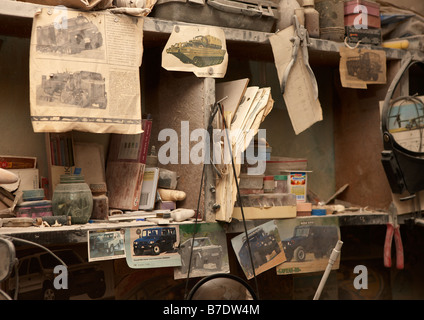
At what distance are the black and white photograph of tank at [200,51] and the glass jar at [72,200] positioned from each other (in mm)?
721

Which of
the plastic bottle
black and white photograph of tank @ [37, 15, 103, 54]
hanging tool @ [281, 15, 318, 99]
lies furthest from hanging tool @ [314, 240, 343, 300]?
black and white photograph of tank @ [37, 15, 103, 54]

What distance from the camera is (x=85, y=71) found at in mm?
2232

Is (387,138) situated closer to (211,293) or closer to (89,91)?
(211,293)

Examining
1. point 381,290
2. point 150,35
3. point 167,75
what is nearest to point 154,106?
point 167,75

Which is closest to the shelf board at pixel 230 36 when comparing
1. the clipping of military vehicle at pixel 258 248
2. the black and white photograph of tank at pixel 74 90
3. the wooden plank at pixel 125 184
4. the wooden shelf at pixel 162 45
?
the wooden shelf at pixel 162 45

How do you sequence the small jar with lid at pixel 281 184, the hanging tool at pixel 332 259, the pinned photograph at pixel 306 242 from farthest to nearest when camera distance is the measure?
the small jar with lid at pixel 281 184, the pinned photograph at pixel 306 242, the hanging tool at pixel 332 259

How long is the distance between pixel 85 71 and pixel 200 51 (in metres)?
0.54

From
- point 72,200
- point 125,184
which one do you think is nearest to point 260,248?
point 125,184

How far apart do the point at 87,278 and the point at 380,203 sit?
1.68 meters

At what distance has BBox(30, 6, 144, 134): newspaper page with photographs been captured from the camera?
216 cm

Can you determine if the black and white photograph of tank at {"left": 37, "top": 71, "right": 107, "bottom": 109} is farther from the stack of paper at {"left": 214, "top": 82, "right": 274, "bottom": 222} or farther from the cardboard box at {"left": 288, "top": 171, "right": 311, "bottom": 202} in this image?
the cardboard box at {"left": 288, "top": 171, "right": 311, "bottom": 202}

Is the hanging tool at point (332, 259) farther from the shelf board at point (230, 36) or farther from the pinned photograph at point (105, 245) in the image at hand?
the shelf board at point (230, 36)

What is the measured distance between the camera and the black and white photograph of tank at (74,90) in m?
2.17

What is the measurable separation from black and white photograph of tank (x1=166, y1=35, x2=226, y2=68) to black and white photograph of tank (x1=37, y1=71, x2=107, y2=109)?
1.24ft
